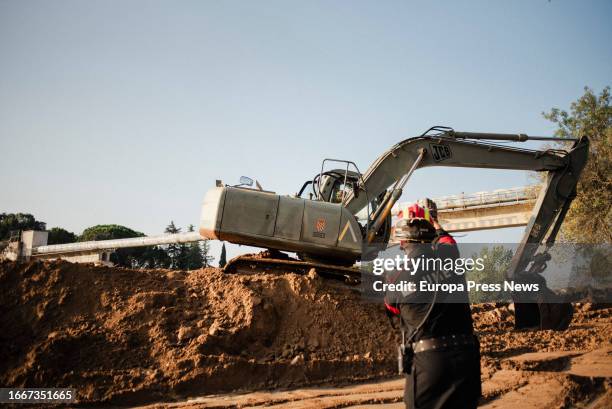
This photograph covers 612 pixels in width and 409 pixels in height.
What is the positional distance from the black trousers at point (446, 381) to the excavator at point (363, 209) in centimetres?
672

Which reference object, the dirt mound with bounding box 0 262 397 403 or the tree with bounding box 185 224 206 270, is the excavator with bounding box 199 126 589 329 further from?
the tree with bounding box 185 224 206 270

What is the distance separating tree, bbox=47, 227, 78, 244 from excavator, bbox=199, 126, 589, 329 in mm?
44486

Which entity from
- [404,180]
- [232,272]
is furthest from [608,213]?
[232,272]

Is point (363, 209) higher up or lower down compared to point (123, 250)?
higher up

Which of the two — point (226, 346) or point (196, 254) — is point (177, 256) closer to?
point (196, 254)

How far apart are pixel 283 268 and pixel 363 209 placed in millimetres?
2172

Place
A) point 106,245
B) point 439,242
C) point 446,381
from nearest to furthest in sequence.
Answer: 1. point 446,381
2. point 439,242
3. point 106,245

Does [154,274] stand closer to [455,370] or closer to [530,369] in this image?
[530,369]

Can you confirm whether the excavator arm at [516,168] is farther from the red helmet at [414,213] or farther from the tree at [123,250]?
the tree at [123,250]

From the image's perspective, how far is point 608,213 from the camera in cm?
2188

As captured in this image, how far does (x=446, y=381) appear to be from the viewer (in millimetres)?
4109

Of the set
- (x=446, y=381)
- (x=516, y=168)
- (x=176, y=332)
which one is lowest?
(x=176, y=332)

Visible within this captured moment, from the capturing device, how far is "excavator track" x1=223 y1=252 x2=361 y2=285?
11.1 metres

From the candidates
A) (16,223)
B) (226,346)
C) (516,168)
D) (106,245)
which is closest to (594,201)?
(516,168)
